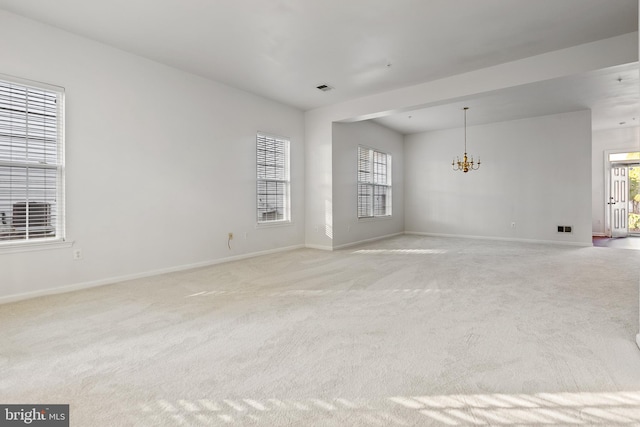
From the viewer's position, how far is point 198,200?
4.96m

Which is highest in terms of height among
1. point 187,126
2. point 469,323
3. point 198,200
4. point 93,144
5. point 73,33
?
point 73,33

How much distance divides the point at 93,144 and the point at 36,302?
1.82 m

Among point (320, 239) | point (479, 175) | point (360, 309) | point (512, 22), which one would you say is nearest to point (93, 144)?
point (360, 309)

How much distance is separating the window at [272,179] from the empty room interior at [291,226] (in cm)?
6

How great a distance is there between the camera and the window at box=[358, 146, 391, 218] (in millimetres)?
7664

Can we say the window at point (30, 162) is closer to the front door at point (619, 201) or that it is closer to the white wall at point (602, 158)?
the white wall at point (602, 158)

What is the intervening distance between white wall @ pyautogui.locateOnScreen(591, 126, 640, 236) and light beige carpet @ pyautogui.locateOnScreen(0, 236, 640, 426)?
6712 mm

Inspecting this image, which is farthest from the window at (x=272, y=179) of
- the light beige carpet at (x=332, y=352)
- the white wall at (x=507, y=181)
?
the white wall at (x=507, y=181)

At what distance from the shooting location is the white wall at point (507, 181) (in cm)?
706

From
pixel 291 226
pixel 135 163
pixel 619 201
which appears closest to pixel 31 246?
pixel 135 163

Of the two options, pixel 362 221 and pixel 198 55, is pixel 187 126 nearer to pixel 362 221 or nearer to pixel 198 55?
pixel 198 55

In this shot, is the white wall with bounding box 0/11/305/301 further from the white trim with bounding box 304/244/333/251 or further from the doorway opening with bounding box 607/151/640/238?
the doorway opening with bounding box 607/151/640/238

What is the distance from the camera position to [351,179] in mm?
7203

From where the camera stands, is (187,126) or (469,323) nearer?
(469,323)
